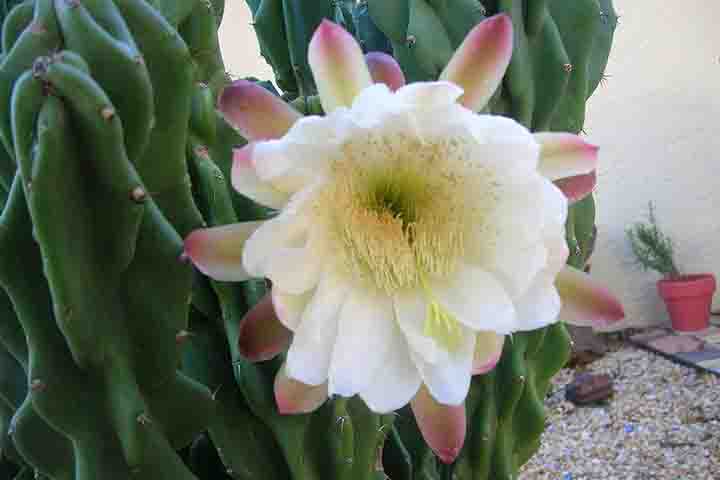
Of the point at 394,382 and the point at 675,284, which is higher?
the point at 394,382

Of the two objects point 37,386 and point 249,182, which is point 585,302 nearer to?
point 249,182

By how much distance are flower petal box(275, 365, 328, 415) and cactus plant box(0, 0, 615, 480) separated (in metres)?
0.09

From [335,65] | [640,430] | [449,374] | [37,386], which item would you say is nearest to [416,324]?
[449,374]

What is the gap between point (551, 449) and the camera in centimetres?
276

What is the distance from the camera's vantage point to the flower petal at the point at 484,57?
1.43 ft

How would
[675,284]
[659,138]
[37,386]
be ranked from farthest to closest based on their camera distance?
[659,138], [675,284], [37,386]

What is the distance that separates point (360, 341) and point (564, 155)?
157 millimetres

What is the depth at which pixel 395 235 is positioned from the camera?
1.33ft

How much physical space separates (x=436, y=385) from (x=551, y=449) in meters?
2.57

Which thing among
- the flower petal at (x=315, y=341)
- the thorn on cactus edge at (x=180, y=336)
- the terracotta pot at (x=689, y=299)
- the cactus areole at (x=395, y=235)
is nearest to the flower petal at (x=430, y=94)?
the cactus areole at (x=395, y=235)

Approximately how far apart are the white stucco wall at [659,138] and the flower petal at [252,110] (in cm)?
355

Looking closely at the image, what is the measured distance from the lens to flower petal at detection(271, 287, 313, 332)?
1.21 feet

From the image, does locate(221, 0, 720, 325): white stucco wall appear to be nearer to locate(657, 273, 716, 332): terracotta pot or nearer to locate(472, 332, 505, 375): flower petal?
locate(657, 273, 716, 332): terracotta pot

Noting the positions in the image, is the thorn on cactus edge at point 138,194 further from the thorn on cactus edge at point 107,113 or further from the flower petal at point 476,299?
the flower petal at point 476,299
